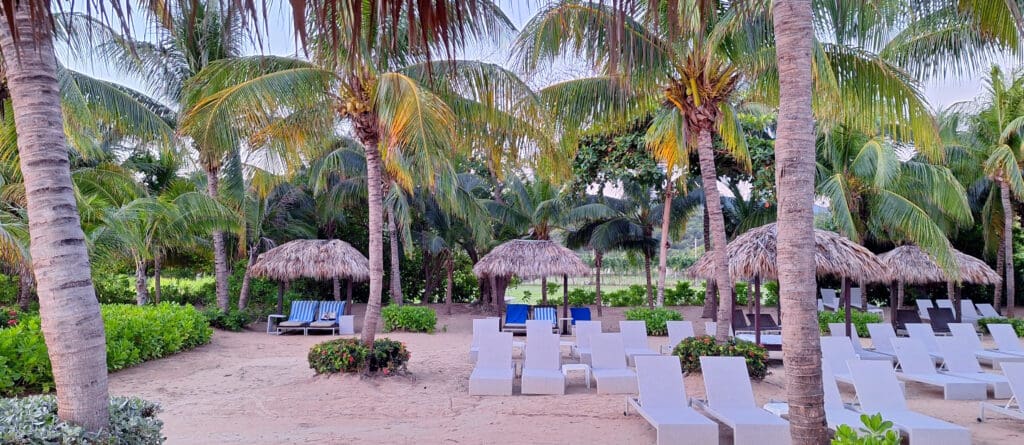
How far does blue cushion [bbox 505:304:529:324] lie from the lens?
52.2 feet

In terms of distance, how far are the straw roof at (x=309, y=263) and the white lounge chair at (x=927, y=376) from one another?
11.9 meters

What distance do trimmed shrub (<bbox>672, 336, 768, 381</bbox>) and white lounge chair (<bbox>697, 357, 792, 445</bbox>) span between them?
223 cm

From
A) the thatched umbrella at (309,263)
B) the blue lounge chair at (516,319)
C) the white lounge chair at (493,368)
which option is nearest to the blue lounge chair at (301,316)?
the thatched umbrella at (309,263)

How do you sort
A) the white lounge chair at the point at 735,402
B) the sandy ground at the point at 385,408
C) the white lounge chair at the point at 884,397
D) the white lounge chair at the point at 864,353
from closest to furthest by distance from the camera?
the white lounge chair at the point at 735,402 < the white lounge chair at the point at 884,397 < the sandy ground at the point at 385,408 < the white lounge chair at the point at 864,353

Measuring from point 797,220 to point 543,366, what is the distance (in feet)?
16.9

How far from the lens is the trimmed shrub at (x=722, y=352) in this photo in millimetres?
8617

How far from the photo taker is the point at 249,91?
27.2ft

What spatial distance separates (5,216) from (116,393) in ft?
11.1

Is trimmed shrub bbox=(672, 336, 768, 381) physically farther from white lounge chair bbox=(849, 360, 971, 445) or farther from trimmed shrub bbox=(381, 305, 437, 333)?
trimmed shrub bbox=(381, 305, 437, 333)

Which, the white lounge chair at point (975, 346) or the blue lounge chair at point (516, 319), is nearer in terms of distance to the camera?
the white lounge chair at point (975, 346)

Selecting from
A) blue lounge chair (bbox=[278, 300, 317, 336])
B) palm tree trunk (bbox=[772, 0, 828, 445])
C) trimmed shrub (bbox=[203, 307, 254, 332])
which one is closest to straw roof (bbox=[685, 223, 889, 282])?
palm tree trunk (bbox=[772, 0, 828, 445])

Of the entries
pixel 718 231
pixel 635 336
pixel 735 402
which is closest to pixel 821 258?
pixel 718 231

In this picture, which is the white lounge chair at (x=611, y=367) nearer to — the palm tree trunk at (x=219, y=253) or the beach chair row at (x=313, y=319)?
the beach chair row at (x=313, y=319)

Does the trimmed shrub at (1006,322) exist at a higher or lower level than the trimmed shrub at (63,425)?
lower
